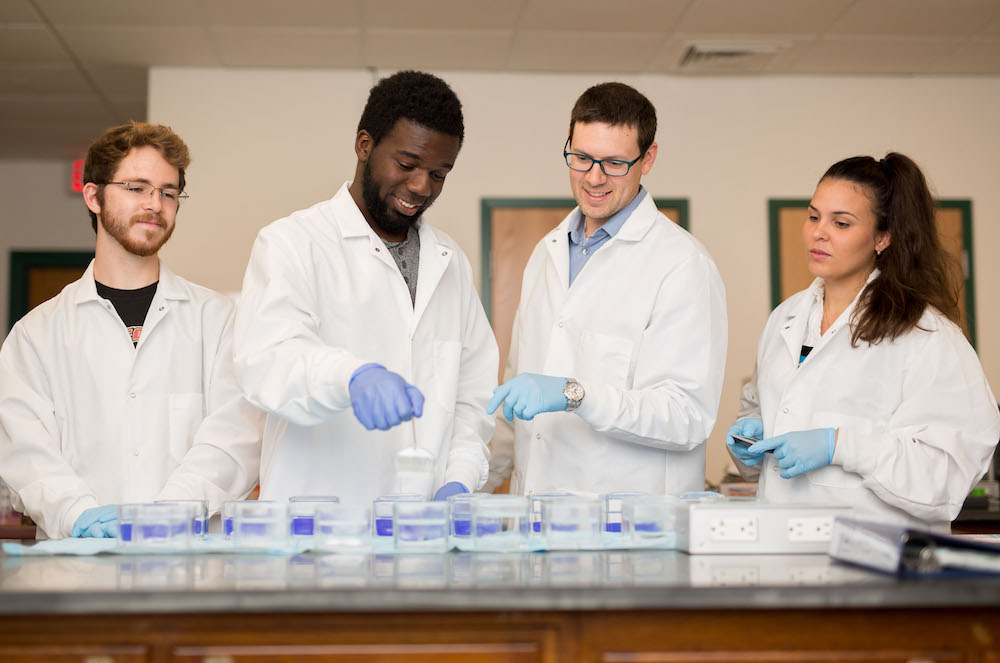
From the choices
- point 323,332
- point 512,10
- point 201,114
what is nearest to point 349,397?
point 323,332

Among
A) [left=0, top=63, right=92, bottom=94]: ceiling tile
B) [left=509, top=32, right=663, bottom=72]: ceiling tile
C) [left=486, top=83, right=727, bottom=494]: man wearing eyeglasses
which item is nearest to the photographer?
[left=486, top=83, right=727, bottom=494]: man wearing eyeglasses

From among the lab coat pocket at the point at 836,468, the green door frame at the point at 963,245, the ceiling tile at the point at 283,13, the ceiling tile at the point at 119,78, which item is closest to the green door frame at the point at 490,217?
the green door frame at the point at 963,245

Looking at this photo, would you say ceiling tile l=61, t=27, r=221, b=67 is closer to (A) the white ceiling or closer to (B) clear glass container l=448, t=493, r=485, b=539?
(A) the white ceiling

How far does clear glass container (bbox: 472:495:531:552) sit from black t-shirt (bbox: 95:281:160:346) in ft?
3.82

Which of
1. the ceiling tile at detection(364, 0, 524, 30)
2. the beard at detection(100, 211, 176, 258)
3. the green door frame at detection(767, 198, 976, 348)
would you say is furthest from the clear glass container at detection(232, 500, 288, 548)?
the green door frame at detection(767, 198, 976, 348)

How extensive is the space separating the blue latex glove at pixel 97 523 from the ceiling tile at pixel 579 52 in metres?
3.27

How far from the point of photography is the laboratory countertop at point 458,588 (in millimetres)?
1252

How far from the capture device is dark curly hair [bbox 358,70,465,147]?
207 centimetres

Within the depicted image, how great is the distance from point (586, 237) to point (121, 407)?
1266 mm

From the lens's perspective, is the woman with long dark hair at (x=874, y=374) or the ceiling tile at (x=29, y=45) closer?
the woman with long dark hair at (x=874, y=374)

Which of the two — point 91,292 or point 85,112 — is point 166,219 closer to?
point 91,292

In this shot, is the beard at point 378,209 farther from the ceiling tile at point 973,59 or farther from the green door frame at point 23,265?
the green door frame at point 23,265

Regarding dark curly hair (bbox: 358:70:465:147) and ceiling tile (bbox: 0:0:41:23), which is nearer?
dark curly hair (bbox: 358:70:465:147)

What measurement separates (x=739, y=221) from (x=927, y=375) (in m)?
3.10
